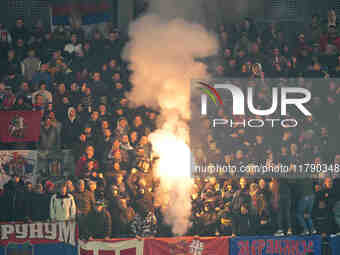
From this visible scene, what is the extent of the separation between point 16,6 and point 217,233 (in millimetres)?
5719

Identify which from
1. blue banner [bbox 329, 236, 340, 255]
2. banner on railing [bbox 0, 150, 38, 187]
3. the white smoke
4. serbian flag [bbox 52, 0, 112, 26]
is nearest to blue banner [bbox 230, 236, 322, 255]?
blue banner [bbox 329, 236, 340, 255]

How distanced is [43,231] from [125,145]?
1879 mm

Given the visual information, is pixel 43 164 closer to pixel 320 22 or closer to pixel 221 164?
pixel 221 164

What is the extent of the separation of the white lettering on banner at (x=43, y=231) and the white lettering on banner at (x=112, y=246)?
24 cm

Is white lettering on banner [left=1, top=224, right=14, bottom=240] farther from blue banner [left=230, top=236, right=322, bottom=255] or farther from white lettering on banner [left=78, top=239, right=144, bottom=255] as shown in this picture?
blue banner [left=230, top=236, right=322, bottom=255]

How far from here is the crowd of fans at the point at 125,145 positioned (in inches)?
364

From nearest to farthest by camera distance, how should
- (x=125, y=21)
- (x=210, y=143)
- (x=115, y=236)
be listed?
(x=115, y=236) → (x=210, y=143) → (x=125, y=21)

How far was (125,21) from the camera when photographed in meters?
10.7

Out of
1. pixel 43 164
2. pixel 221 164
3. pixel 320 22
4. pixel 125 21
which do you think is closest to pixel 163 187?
pixel 221 164

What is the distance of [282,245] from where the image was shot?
935 cm

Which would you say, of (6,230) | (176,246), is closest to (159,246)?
(176,246)

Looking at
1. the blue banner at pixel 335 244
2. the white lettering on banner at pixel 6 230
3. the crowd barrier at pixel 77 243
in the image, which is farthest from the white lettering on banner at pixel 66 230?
the blue banner at pixel 335 244

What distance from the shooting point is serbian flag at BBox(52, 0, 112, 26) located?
10.5m

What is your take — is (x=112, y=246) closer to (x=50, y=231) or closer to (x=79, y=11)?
(x=50, y=231)
